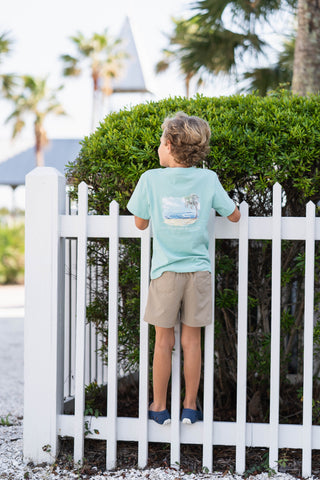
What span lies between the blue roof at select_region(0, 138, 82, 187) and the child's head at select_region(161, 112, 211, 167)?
2270 centimetres

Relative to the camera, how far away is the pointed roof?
79.5 ft

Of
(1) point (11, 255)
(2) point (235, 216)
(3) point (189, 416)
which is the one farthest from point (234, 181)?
(1) point (11, 255)

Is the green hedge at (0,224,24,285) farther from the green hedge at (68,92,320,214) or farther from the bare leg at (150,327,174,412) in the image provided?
the bare leg at (150,327,174,412)

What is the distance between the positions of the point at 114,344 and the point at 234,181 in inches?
43.9

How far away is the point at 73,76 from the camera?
26.5 m

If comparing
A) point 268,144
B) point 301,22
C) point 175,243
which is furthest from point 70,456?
point 301,22

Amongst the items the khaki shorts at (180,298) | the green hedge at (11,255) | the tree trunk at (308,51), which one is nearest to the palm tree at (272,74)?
the tree trunk at (308,51)

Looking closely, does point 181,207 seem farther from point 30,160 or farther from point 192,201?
point 30,160

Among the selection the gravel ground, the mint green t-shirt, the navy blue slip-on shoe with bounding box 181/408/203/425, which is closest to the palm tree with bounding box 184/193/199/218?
the mint green t-shirt

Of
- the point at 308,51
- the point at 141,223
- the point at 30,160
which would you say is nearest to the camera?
the point at 141,223

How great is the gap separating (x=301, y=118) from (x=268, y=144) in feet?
0.76

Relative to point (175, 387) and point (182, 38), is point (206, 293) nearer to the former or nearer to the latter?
point (175, 387)

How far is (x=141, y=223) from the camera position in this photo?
9.18ft

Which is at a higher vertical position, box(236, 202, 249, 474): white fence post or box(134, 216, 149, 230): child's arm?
box(134, 216, 149, 230): child's arm
